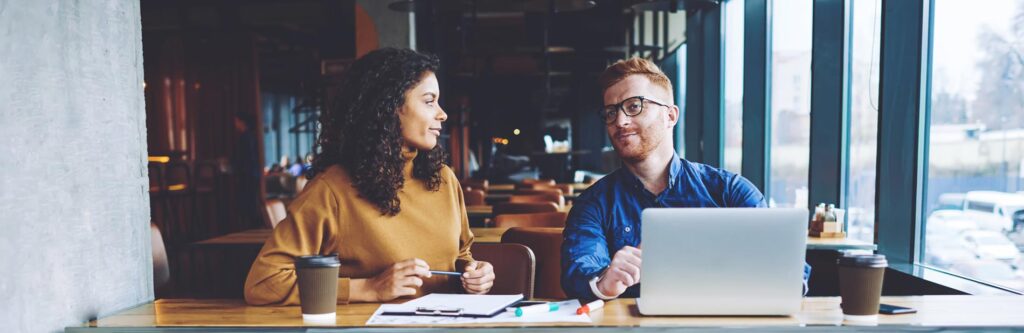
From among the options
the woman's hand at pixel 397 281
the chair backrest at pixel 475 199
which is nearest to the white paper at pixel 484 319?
the woman's hand at pixel 397 281

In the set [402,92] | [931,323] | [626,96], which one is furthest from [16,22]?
[931,323]

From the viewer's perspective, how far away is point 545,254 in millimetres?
2957

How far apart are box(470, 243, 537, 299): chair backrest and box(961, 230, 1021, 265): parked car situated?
6.31ft

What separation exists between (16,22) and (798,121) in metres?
4.69

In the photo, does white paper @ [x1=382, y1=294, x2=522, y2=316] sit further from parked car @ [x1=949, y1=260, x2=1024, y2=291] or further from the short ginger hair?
parked car @ [x1=949, y1=260, x2=1024, y2=291]

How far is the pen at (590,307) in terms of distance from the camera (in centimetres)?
159

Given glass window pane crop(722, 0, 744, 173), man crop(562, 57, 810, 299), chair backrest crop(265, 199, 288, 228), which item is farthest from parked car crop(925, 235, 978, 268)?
chair backrest crop(265, 199, 288, 228)

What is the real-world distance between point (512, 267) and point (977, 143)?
7.03ft

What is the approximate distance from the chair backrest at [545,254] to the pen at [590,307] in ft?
4.11

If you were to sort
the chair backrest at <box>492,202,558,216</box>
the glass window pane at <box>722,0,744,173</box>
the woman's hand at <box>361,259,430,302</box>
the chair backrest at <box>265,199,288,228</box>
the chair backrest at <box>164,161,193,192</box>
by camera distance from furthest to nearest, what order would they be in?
the chair backrest at <box>164,161,193,192</box>
the glass window pane at <box>722,0,744,173</box>
the chair backrest at <box>492,202,558,216</box>
the chair backrest at <box>265,199,288,228</box>
the woman's hand at <box>361,259,430,302</box>

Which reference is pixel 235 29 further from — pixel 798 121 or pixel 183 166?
pixel 798 121

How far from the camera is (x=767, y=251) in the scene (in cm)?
140

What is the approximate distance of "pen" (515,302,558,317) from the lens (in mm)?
1573

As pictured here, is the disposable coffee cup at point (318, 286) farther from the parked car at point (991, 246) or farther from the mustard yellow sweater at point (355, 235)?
the parked car at point (991, 246)
